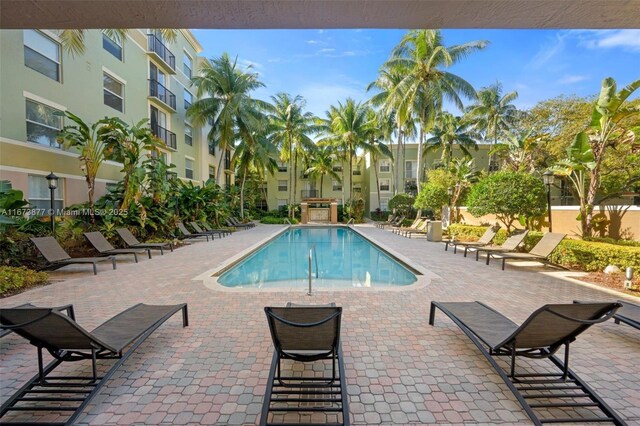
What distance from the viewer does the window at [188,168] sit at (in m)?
22.5

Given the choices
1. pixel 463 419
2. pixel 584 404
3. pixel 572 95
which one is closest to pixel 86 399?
pixel 463 419

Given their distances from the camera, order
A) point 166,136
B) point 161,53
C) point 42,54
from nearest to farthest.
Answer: point 42,54 → point 161,53 → point 166,136

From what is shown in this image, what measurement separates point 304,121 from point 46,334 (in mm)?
27538

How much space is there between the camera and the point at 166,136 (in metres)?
19.6

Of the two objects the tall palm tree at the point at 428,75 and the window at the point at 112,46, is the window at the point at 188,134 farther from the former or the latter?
the tall palm tree at the point at 428,75

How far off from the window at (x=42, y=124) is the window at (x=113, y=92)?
350cm

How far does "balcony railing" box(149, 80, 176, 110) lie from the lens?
704 inches

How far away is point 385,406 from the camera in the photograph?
2598 mm

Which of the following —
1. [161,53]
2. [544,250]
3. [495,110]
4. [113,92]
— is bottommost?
[544,250]

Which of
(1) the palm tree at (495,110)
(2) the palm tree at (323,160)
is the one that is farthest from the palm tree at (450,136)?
(2) the palm tree at (323,160)

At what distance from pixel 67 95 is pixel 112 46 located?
463 centimetres

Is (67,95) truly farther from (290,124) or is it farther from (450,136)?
(450,136)

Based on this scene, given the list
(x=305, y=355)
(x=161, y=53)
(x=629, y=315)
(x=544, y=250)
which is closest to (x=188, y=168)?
(x=161, y=53)

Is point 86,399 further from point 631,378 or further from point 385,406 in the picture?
point 631,378
